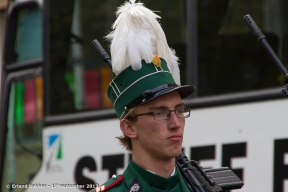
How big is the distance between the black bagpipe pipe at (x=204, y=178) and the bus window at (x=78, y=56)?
2071 mm

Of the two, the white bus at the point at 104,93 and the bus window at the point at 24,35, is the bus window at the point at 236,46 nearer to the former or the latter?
the white bus at the point at 104,93

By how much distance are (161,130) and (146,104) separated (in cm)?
14

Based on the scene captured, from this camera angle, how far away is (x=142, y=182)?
2932mm

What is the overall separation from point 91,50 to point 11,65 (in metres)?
1.11

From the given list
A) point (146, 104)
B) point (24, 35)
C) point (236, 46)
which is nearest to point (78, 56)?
point (24, 35)

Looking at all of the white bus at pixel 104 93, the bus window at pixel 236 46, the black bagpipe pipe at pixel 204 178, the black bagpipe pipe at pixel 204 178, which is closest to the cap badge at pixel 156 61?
the black bagpipe pipe at pixel 204 178

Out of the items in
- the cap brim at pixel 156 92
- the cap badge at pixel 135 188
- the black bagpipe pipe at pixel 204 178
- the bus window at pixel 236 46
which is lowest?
the cap badge at pixel 135 188

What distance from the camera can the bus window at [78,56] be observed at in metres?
5.50

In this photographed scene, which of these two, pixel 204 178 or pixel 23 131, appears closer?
pixel 204 178

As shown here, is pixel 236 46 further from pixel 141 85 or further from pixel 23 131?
pixel 23 131

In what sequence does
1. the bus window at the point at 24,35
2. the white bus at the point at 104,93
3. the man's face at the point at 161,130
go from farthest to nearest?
the bus window at the point at 24,35 → the white bus at the point at 104,93 → the man's face at the point at 161,130

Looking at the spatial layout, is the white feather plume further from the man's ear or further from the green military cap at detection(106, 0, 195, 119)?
the man's ear

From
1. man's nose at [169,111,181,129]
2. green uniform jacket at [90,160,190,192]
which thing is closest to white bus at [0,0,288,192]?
green uniform jacket at [90,160,190,192]

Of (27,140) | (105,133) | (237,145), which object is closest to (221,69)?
(237,145)
